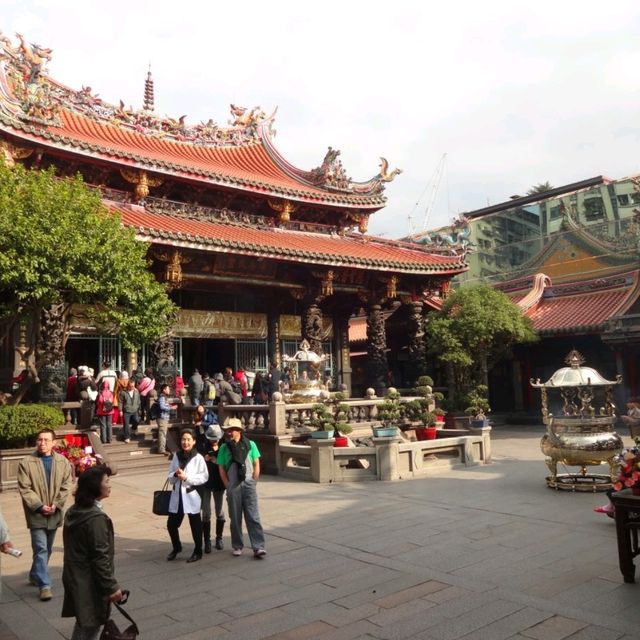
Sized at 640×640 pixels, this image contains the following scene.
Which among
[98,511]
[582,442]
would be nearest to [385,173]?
[582,442]

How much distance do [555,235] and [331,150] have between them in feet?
32.7

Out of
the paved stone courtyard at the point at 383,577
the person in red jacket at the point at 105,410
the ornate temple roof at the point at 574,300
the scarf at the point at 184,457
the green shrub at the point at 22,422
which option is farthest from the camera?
the ornate temple roof at the point at 574,300

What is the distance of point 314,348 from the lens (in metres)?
17.9

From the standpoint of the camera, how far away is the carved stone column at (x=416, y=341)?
1944 centimetres

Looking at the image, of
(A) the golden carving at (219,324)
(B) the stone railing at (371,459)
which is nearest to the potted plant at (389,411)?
(B) the stone railing at (371,459)

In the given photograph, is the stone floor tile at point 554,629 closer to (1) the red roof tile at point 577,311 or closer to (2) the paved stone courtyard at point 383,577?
(2) the paved stone courtyard at point 383,577

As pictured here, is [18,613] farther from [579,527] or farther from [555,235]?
[555,235]

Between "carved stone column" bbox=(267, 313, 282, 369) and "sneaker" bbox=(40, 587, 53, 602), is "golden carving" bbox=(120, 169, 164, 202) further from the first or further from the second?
"sneaker" bbox=(40, 587, 53, 602)

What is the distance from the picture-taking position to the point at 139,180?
16.5 metres

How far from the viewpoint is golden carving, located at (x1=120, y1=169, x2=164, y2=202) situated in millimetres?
16391

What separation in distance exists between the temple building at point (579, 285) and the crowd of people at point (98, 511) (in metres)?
15.7

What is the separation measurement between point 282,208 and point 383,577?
15.3 m

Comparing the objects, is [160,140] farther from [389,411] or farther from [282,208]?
[389,411]

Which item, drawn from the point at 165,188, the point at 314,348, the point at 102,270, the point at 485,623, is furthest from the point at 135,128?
the point at 485,623
